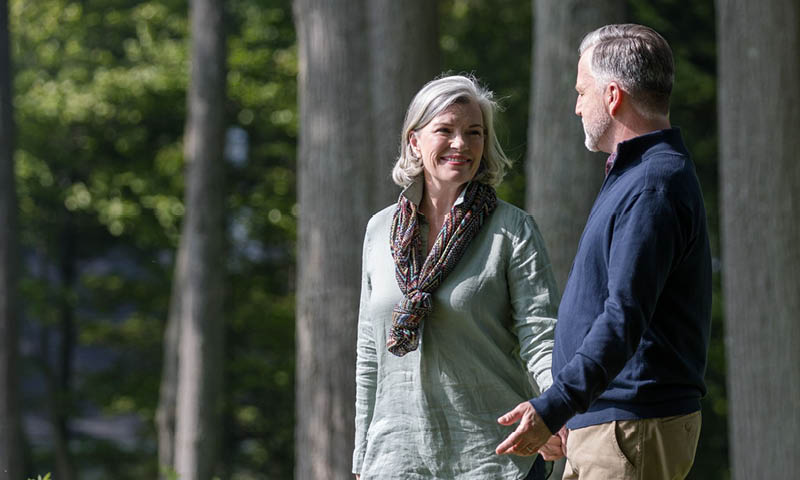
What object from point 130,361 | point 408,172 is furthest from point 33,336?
point 408,172

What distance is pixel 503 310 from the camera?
3.30m

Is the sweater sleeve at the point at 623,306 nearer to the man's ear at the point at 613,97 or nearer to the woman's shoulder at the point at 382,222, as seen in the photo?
Result: the man's ear at the point at 613,97

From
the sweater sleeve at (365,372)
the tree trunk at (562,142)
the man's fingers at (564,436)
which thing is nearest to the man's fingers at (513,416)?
the man's fingers at (564,436)

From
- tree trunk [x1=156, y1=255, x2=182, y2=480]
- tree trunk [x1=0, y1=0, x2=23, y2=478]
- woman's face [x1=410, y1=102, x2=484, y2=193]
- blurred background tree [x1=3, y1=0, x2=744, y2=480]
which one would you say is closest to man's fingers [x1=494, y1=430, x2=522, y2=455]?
woman's face [x1=410, y1=102, x2=484, y2=193]

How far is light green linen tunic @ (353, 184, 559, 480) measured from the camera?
129 inches

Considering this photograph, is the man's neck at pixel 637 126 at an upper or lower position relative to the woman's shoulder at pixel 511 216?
upper

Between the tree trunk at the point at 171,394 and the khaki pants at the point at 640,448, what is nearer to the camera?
the khaki pants at the point at 640,448

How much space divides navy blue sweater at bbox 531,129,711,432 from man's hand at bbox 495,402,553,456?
2 centimetres

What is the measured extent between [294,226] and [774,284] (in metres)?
9.87

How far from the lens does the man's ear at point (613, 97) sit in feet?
9.06

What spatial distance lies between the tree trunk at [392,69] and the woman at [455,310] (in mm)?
3210

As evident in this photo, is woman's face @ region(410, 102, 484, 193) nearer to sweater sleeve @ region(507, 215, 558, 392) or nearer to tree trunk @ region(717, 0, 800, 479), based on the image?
sweater sleeve @ region(507, 215, 558, 392)

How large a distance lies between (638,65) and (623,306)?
606mm

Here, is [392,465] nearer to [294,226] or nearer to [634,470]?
[634,470]
